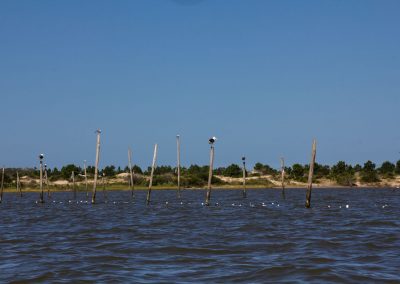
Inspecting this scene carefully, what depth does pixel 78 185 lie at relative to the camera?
121m

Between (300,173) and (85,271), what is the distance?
420ft

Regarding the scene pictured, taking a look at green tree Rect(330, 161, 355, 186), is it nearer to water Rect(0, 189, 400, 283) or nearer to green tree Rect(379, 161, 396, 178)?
green tree Rect(379, 161, 396, 178)

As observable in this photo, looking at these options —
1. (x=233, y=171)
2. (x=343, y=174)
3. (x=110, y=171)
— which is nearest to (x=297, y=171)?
(x=343, y=174)

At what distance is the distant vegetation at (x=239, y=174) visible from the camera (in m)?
127

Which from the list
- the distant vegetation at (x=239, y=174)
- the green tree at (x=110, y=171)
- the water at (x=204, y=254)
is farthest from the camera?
the green tree at (x=110, y=171)

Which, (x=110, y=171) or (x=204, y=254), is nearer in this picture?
(x=204, y=254)

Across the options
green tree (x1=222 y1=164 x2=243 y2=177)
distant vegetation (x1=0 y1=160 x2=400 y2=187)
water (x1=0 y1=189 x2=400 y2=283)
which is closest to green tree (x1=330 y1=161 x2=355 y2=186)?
distant vegetation (x1=0 y1=160 x2=400 y2=187)

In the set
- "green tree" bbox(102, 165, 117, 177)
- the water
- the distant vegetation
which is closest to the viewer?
the water

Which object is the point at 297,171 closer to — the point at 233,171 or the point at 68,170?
the point at 233,171

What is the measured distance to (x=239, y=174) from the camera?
5566 inches

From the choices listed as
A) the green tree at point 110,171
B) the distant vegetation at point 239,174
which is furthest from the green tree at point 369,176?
the green tree at point 110,171

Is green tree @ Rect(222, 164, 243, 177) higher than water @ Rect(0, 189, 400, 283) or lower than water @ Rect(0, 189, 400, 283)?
higher

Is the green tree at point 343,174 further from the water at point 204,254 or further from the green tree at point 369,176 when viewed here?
the water at point 204,254

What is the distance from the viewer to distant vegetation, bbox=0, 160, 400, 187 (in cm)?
12700
